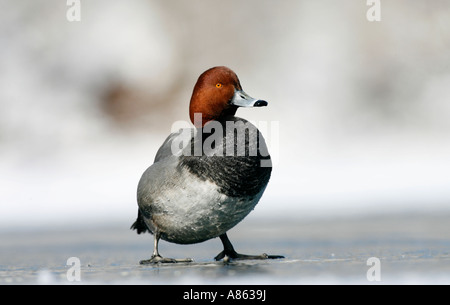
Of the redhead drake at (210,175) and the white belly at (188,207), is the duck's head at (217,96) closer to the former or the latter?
the redhead drake at (210,175)

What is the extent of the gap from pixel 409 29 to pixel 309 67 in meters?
1.34

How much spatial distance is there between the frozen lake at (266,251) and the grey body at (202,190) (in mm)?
185

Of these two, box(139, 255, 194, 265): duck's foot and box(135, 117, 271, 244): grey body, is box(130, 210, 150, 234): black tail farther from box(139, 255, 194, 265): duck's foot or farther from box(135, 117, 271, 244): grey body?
box(139, 255, 194, 265): duck's foot

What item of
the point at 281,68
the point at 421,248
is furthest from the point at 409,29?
the point at 421,248

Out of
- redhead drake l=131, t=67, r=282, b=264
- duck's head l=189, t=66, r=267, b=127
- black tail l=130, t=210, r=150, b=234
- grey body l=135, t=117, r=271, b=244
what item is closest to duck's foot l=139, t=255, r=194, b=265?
redhead drake l=131, t=67, r=282, b=264

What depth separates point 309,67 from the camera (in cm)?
829

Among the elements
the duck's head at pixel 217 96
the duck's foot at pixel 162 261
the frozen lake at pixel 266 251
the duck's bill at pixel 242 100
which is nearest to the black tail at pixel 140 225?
the frozen lake at pixel 266 251

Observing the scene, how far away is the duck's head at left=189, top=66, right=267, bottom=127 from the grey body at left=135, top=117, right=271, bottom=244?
0.23 ft

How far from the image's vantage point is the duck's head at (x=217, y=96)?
118 inches

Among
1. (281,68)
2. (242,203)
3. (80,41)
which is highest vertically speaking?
(80,41)

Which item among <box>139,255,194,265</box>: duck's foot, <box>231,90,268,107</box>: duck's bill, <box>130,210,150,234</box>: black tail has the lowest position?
<box>139,255,194,265</box>: duck's foot

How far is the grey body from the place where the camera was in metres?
2.81

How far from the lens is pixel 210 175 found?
9.25 feet

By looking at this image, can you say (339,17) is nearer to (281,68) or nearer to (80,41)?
(281,68)
